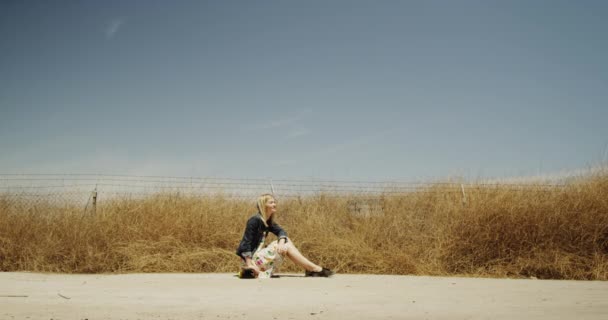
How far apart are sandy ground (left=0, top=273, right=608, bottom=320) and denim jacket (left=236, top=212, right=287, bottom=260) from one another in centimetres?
43

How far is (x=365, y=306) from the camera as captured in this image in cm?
417

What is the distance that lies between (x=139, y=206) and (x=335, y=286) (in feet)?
15.8

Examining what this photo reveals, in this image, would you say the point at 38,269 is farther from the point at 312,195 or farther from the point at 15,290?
the point at 312,195

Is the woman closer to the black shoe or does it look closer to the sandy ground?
the black shoe

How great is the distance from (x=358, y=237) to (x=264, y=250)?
2.41 m

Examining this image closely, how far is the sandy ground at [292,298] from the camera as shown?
12.4ft

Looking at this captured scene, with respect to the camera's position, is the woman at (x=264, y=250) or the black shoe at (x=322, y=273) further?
the black shoe at (x=322, y=273)

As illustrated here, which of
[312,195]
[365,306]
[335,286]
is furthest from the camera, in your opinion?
[312,195]

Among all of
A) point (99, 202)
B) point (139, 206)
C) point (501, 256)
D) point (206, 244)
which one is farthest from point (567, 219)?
point (99, 202)

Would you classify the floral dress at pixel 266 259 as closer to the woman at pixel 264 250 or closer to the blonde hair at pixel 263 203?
the woman at pixel 264 250

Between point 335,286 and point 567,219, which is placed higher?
point 567,219

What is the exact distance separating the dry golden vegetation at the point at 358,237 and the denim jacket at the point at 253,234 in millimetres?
1180

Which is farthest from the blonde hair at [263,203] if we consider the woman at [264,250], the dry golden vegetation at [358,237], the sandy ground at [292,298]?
the dry golden vegetation at [358,237]

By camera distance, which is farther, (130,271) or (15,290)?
A: (130,271)
